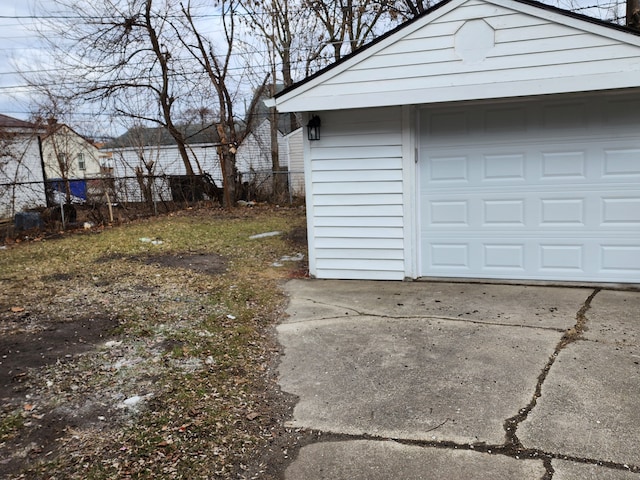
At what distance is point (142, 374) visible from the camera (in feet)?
11.9

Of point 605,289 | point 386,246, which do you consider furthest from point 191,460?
point 605,289

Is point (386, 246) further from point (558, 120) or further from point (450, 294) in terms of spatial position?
point (558, 120)

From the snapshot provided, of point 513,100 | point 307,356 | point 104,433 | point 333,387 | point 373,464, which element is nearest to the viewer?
point 373,464

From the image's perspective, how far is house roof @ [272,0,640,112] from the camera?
4824 millimetres

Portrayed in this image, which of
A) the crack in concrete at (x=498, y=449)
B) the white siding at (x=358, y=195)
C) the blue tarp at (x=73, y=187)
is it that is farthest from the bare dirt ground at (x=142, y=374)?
the blue tarp at (x=73, y=187)

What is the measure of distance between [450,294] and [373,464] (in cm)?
332

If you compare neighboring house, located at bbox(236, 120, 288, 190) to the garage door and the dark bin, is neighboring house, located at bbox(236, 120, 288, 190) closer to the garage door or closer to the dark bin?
the dark bin

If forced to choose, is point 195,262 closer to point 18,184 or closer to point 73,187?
point 18,184

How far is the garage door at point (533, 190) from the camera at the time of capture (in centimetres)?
539

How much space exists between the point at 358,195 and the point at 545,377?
3.43 meters

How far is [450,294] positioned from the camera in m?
5.57

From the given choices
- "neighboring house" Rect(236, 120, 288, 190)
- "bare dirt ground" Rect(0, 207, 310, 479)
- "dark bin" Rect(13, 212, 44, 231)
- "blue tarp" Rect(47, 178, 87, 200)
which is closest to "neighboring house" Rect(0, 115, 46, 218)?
"blue tarp" Rect(47, 178, 87, 200)

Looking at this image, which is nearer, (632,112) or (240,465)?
(240,465)

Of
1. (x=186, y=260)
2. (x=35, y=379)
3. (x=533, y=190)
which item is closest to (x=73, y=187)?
(x=186, y=260)
